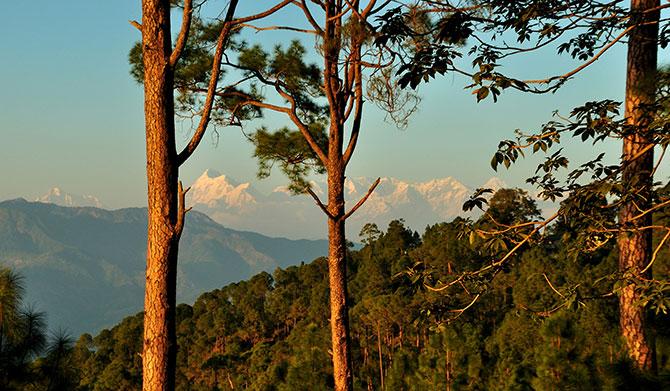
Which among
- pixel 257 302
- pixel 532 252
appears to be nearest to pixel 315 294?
pixel 257 302

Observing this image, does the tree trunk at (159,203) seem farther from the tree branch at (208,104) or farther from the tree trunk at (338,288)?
the tree trunk at (338,288)

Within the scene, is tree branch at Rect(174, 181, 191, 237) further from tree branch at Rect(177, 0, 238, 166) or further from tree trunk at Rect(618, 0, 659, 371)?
tree trunk at Rect(618, 0, 659, 371)

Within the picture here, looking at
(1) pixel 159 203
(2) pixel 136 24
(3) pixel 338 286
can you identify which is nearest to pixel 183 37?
(2) pixel 136 24

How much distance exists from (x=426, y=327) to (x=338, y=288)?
1899 mm

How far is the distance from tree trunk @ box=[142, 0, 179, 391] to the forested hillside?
1519 millimetres

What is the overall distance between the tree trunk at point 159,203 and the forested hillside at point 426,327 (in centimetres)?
152

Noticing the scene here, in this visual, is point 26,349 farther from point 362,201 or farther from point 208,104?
point 208,104

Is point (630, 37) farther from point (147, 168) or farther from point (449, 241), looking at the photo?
point (449, 241)

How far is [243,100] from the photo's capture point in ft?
26.0

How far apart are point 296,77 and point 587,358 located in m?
4.69

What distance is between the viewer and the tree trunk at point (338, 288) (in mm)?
6012

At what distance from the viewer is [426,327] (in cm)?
436

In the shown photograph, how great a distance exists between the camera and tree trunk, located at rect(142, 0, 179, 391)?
3.73 metres

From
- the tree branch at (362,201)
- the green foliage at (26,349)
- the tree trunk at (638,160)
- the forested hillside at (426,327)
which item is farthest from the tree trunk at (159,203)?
the green foliage at (26,349)
